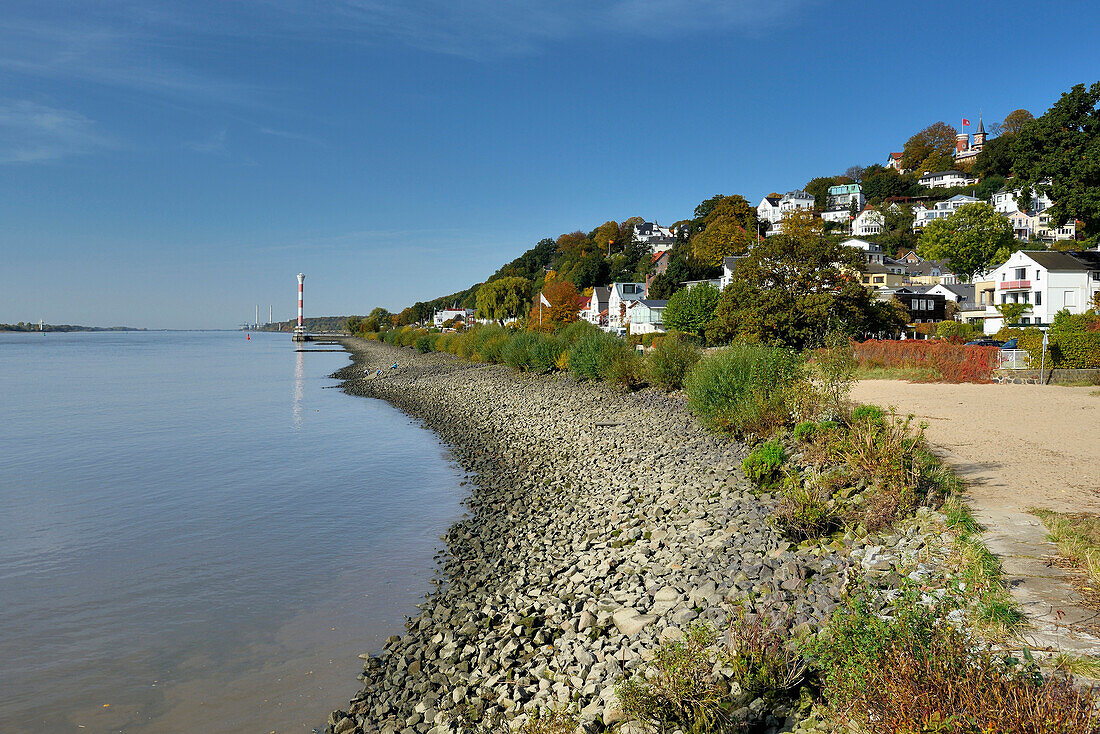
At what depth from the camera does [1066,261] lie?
5088 centimetres

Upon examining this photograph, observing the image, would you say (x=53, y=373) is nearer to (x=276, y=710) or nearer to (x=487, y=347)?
(x=487, y=347)

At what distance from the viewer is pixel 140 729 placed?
7242 mm

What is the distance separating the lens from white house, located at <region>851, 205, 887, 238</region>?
11286 cm

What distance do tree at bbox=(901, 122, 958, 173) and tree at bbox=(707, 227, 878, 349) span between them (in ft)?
448

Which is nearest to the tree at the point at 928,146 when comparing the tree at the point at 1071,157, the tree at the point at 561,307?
the tree at the point at 561,307

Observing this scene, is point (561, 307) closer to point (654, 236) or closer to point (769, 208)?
point (654, 236)

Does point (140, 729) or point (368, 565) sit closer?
point (140, 729)

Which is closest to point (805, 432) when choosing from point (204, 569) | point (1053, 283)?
point (204, 569)

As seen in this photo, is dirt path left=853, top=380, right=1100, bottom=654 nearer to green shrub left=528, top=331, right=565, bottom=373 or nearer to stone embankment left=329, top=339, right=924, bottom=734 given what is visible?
stone embankment left=329, top=339, right=924, bottom=734

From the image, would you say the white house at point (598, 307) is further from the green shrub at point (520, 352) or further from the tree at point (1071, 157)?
the tree at point (1071, 157)

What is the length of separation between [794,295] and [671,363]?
1322cm

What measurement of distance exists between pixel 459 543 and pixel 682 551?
5.15m

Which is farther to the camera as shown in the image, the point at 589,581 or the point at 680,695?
the point at 589,581

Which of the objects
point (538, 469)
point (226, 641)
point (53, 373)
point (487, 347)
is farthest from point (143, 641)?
point (53, 373)
